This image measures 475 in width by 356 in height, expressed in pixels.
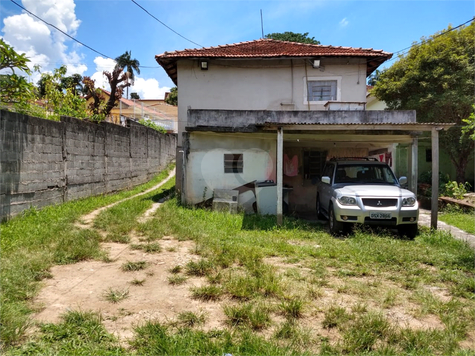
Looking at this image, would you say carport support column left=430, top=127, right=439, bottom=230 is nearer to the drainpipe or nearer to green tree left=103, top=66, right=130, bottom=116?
the drainpipe

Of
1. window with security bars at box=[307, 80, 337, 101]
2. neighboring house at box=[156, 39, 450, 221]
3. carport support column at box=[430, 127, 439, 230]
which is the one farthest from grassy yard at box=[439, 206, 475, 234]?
window with security bars at box=[307, 80, 337, 101]

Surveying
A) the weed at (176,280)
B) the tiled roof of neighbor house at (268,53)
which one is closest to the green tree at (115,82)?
the tiled roof of neighbor house at (268,53)

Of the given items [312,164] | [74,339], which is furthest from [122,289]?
[312,164]

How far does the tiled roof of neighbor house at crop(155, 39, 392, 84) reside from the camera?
1196 cm

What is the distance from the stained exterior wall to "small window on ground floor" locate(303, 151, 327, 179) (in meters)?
7.16

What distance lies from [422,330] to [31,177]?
25.8 ft

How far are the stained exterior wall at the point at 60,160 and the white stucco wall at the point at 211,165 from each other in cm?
313

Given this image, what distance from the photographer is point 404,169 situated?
62.8ft

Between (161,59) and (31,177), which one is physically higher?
(161,59)

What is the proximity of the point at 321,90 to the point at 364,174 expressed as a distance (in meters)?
5.76

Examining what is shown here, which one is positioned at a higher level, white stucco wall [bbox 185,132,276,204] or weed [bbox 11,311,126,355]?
white stucco wall [bbox 185,132,276,204]

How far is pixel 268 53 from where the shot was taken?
12414 millimetres

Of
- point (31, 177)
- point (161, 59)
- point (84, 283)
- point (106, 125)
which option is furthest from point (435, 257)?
point (161, 59)

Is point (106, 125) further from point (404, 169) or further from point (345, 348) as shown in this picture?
point (404, 169)
